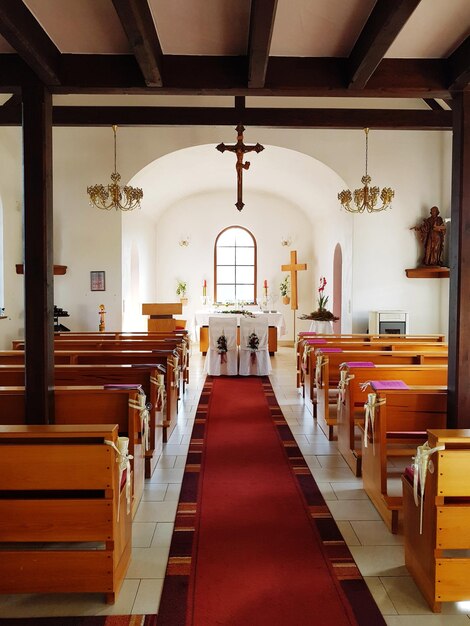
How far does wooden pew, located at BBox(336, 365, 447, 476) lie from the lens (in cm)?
432

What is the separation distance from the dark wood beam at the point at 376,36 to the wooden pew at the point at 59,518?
2.39 m

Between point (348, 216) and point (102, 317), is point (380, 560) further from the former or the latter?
point (348, 216)

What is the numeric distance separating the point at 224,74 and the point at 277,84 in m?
0.34

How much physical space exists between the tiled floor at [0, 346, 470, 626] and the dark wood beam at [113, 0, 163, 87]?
275 centimetres

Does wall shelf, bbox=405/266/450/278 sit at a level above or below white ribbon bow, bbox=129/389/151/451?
above

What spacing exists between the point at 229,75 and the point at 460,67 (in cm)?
141

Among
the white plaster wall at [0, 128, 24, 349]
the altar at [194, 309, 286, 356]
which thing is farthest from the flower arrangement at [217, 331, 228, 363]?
the white plaster wall at [0, 128, 24, 349]

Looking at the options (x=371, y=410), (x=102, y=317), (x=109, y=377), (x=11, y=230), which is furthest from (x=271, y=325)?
(x=371, y=410)

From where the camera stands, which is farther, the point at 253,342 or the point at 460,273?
the point at 253,342

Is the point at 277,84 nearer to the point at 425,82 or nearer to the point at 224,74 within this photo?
the point at 224,74

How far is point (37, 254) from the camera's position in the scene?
3281 mm

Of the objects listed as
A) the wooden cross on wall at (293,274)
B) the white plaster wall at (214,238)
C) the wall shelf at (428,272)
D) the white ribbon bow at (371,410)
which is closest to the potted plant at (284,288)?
the white plaster wall at (214,238)

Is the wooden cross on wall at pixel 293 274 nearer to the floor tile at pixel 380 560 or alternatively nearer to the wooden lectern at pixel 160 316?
the wooden lectern at pixel 160 316

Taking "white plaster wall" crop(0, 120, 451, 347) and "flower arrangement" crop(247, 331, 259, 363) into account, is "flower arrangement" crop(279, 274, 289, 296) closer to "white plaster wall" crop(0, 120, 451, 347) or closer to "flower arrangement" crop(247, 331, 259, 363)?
"white plaster wall" crop(0, 120, 451, 347)
